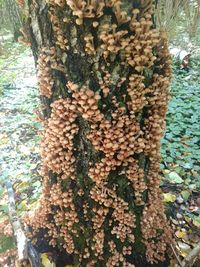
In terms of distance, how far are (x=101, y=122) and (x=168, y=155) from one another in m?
2.29

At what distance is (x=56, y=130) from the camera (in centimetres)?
180

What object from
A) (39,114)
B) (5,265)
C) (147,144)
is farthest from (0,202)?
(147,144)

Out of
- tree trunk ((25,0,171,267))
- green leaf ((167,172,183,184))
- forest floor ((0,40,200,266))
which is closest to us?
tree trunk ((25,0,171,267))

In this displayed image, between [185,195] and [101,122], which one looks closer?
[101,122]

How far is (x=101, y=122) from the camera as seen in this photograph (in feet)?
5.58

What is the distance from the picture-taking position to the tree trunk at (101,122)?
1.52 meters

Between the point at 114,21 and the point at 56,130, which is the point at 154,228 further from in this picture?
the point at 114,21

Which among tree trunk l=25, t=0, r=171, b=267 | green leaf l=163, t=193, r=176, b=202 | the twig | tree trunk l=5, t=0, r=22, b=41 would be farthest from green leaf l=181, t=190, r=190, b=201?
tree trunk l=5, t=0, r=22, b=41

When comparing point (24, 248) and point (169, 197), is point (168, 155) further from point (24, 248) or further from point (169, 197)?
point (24, 248)

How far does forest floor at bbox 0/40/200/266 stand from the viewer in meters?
2.85

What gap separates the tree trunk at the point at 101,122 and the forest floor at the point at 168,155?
0.44 m

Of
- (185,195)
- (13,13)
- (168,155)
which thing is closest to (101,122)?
(185,195)

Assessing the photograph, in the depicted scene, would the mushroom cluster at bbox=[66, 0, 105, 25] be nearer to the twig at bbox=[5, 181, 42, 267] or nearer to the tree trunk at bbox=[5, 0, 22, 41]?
the twig at bbox=[5, 181, 42, 267]

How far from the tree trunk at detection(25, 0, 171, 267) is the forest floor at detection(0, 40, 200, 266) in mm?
437
